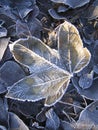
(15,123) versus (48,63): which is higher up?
(48,63)

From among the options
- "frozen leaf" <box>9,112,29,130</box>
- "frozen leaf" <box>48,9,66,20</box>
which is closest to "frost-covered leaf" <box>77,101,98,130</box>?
"frozen leaf" <box>9,112,29,130</box>

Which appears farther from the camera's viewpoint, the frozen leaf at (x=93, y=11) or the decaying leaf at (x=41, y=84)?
the frozen leaf at (x=93, y=11)

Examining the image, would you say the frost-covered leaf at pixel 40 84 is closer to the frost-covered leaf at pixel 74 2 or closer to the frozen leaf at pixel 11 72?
the frozen leaf at pixel 11 72

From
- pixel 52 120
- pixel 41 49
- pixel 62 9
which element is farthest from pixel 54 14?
pixel 52 120

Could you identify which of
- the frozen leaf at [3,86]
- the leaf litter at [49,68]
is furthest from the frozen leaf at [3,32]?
the frozen leaf at [3,86]

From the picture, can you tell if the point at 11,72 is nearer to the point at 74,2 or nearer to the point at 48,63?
the point at 48,63
